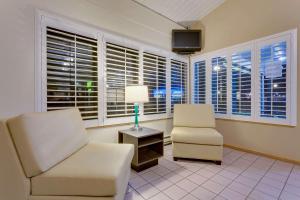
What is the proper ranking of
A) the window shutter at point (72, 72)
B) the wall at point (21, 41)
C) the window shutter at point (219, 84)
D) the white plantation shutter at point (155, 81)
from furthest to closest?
the window shutter at point (219, 84) → the white plantation shutter at point (155, 81) → the window shutter at point (72, 72) → the wall at point (21, 41)

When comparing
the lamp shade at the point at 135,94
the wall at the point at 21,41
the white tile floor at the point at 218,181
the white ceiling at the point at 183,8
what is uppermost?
the white ceiling at the point at 183,8

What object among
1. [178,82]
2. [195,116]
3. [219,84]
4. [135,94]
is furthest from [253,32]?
[135,94]

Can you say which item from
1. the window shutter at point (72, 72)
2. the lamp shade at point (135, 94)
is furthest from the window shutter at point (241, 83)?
the window shutter at point (72, 72)

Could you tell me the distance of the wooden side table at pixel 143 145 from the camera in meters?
2.22

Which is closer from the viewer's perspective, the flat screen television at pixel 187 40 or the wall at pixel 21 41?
the wall at pixel 21 41

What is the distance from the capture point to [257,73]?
290cm

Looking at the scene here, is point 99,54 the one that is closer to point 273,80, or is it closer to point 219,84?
point 219,84

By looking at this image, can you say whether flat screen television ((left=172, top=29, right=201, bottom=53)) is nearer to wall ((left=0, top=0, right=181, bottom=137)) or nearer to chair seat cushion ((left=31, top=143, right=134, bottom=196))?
wall ((left=0, top=0, right=181, bottom=137))

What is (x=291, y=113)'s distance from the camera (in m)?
2.53

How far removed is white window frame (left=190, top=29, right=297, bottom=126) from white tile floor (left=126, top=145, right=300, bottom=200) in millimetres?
783

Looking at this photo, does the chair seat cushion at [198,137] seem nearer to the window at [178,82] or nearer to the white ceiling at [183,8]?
the window at [178,82]

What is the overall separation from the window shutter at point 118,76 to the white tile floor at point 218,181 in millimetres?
1047

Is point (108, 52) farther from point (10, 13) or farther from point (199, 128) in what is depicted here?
point (199, 128)

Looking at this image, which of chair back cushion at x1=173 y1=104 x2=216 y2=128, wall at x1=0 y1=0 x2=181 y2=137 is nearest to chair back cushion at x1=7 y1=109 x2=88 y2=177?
wall at x1=0 y1=0 x2=181 y2=137
